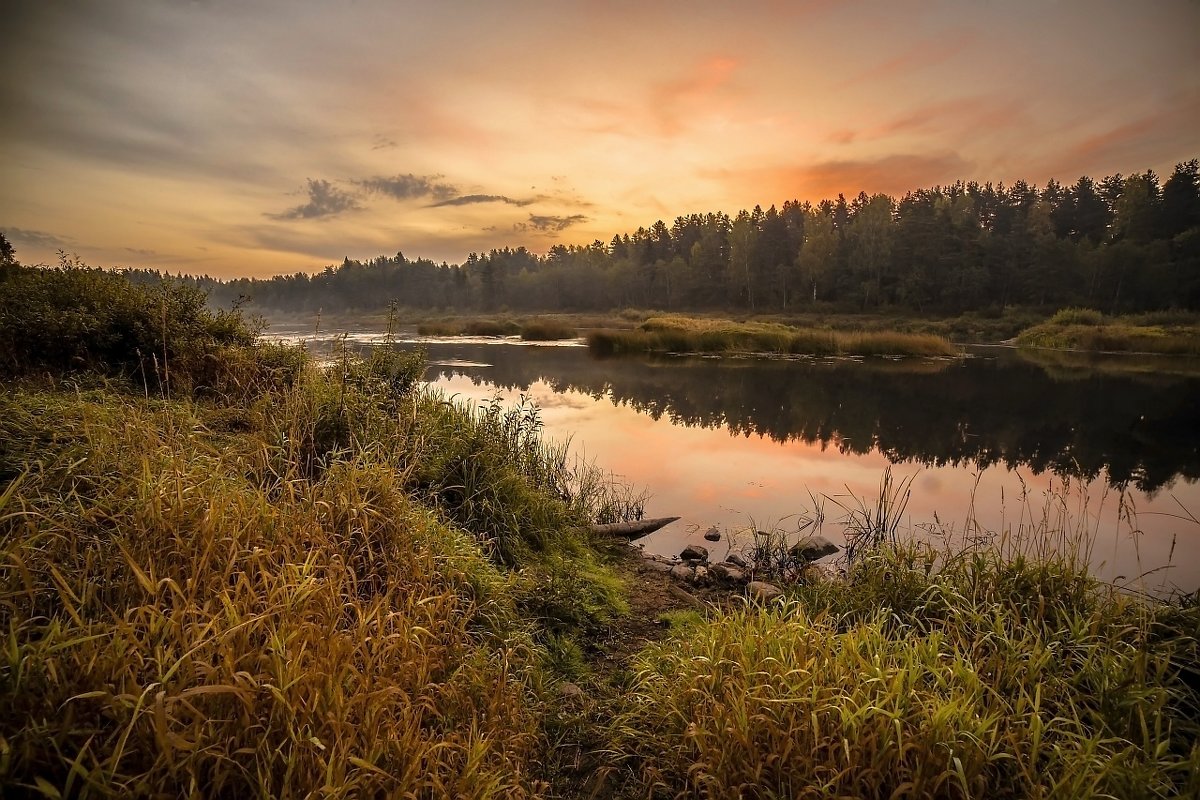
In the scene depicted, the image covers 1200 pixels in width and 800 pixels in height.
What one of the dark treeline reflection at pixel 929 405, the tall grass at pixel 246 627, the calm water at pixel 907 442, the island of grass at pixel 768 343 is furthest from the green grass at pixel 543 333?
the tall grass at pixel 246 627

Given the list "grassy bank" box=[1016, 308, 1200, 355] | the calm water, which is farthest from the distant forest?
the calm water

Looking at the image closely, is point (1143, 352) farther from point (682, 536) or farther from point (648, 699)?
point (648, 699)

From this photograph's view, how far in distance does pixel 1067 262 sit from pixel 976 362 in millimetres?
45853

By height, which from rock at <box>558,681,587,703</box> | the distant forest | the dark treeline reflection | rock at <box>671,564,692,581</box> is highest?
the distant forest

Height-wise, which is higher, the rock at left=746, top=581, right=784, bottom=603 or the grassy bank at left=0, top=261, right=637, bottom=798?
the grassy bank at left=0, top=261, right=637, bottom=798

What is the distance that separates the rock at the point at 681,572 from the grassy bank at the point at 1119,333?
142 feet

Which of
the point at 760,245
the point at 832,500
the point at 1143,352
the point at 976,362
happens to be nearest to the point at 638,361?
the point at 976,362

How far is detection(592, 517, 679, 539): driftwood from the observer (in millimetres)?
8172

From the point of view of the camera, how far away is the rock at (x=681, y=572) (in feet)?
A: 22.4

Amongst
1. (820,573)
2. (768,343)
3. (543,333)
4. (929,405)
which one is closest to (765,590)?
(820,573)

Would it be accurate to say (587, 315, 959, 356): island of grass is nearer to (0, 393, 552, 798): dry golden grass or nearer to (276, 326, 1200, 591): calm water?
(276, 326, 1200, 591): calm water

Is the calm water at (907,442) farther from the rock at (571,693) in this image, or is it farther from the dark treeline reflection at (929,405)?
the rock at (571,693)

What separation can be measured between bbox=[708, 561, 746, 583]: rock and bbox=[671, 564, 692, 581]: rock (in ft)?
0.94

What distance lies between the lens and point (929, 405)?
60.0ft
